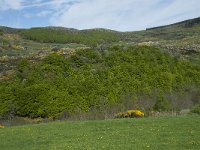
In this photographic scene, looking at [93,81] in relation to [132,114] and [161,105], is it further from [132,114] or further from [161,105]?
[161,105]

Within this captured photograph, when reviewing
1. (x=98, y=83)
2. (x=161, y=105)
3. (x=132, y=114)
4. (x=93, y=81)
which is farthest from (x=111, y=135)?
(x=98, y=83)

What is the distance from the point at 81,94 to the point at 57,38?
91.5m

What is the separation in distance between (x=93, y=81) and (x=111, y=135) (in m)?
12.5

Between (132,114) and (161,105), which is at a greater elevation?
(161,105)

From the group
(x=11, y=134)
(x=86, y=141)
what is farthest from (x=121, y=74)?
(x=86, y=141)

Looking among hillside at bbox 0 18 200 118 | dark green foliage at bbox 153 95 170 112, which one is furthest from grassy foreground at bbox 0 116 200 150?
hillside at bbox 0 18 200 118

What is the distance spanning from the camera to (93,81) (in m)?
29.7

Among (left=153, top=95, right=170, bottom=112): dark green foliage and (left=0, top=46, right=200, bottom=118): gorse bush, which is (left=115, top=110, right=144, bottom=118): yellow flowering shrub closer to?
(left=153, top=95, right=170, bottom=112): dark green foliage

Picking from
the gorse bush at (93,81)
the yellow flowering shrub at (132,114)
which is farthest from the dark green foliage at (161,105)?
the yellow flowering shrub at (132,114)

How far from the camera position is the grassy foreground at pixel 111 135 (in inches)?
594

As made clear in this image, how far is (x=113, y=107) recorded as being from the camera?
28297mm

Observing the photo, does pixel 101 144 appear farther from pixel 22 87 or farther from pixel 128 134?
pixel 22 87

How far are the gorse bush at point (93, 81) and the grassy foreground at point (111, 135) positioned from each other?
647 cm

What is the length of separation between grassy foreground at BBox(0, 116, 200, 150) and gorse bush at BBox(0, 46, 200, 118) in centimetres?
647
